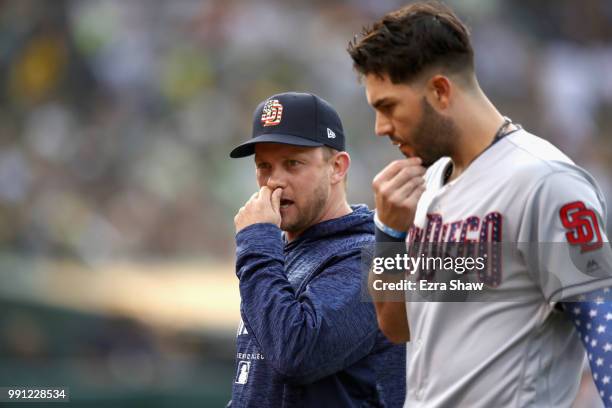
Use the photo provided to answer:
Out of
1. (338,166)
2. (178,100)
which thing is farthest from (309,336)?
(178,100)

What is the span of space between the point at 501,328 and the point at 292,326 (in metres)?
0.75

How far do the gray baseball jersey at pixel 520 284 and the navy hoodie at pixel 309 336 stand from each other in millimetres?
494

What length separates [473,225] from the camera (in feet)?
7.12

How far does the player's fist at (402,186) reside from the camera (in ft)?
7.48

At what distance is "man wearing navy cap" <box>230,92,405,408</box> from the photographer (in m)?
2.71

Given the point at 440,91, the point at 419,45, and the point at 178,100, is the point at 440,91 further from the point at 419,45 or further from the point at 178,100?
the point at 178,100

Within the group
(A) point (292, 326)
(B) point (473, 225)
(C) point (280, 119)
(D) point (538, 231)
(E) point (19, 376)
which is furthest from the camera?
(E) point (19, 376)

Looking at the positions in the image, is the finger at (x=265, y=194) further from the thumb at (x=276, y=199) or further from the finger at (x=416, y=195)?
the finger at (x=416, y=195)

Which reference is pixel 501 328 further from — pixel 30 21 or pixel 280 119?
pixel 30 21

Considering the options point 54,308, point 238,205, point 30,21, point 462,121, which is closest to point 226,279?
point 238,205

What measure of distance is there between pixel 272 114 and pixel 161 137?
312 inches

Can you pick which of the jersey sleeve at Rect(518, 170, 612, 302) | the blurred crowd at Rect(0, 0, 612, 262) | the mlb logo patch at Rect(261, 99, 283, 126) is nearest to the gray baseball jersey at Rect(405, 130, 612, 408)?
the jersey sleeve at Rect(518, 170, 612, 302)

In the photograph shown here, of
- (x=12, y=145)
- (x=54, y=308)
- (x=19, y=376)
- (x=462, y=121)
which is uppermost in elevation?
(x=12, y=145)

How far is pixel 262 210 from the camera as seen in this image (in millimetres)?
2955
